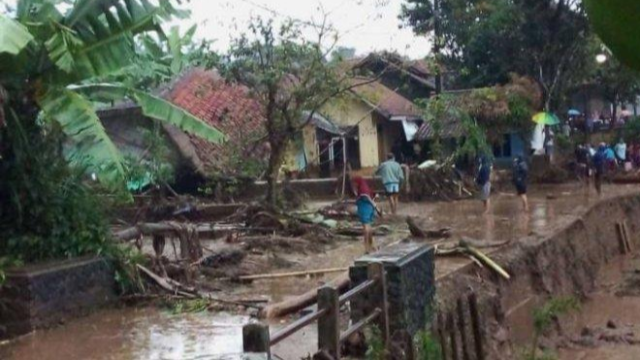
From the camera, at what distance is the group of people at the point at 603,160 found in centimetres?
2594

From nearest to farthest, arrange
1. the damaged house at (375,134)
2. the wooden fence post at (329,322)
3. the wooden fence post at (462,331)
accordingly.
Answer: the wooden fence post at (329,322), the wooden fence post at (462,331), the damaged house at (375,134)

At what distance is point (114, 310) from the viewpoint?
10.6m

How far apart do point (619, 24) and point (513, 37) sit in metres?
30.6

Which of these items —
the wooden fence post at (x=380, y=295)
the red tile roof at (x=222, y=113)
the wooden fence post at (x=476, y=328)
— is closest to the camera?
the wooden fence post at (x=380, y=295)

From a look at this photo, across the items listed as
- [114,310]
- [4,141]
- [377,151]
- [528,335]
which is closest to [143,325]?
[114,310]

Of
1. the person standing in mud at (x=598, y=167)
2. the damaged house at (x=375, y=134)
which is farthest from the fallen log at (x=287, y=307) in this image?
the damaged house at (x=375, y=134)

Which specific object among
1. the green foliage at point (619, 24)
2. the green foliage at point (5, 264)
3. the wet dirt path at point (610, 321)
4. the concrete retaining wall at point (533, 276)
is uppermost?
the green foliage at point (619, 24)

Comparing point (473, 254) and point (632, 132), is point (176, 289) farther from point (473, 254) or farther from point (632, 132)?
point (632, 132)

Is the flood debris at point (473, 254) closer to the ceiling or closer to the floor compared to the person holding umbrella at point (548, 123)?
closer to the floor

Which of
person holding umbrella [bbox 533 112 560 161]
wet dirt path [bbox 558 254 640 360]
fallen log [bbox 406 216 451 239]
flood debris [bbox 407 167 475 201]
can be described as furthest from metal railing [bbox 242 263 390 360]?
person holding umbrella [bbox 533 112 560 161]

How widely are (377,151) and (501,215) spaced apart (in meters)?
16.0

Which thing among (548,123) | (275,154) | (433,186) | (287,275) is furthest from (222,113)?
(548,123)

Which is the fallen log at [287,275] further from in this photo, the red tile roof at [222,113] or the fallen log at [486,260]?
the red tile roof at [222,113]

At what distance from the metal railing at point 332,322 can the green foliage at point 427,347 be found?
1.58 ft
